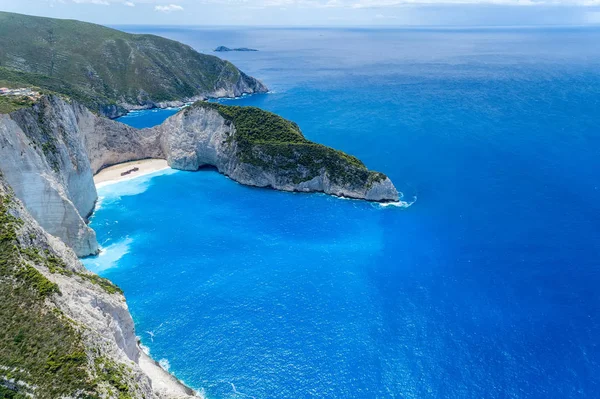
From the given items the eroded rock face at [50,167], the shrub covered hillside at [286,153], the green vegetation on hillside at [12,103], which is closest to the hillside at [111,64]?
the shrub covered hillside at [286,153]

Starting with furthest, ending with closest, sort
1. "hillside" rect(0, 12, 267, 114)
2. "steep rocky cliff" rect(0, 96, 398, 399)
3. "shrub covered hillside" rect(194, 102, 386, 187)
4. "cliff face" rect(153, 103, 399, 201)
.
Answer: "hillside" rect(0, 12, 267, 114)
"shrub covered hillside" rect(194, 102, 386, 187)
"cliff face" rect(153, 103, 399, 201)
"steep rocky cliff" rect(0, 96, 398, 399)

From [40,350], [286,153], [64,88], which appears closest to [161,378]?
[40,350]

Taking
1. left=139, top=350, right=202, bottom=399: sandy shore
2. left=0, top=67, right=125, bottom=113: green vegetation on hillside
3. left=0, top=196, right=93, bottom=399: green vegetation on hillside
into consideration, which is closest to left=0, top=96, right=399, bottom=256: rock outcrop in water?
left=0, top=196, right=93, bottom=399: green vegetation on hillside

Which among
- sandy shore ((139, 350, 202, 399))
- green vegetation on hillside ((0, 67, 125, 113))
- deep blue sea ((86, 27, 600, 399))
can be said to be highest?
green vegetation on hillside ((0, 67, 125, 113))

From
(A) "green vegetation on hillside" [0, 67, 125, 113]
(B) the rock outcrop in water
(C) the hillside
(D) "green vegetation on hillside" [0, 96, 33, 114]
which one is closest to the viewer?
(B) the rock outcrop in water

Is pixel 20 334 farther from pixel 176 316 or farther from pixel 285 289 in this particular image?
pixel 285 289

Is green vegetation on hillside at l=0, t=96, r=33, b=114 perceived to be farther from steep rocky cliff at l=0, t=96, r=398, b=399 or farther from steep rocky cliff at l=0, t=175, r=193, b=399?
steep rocky cliff at l=0, t=175, r=193, b=399

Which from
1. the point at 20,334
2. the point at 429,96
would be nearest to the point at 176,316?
the point at 20,334
